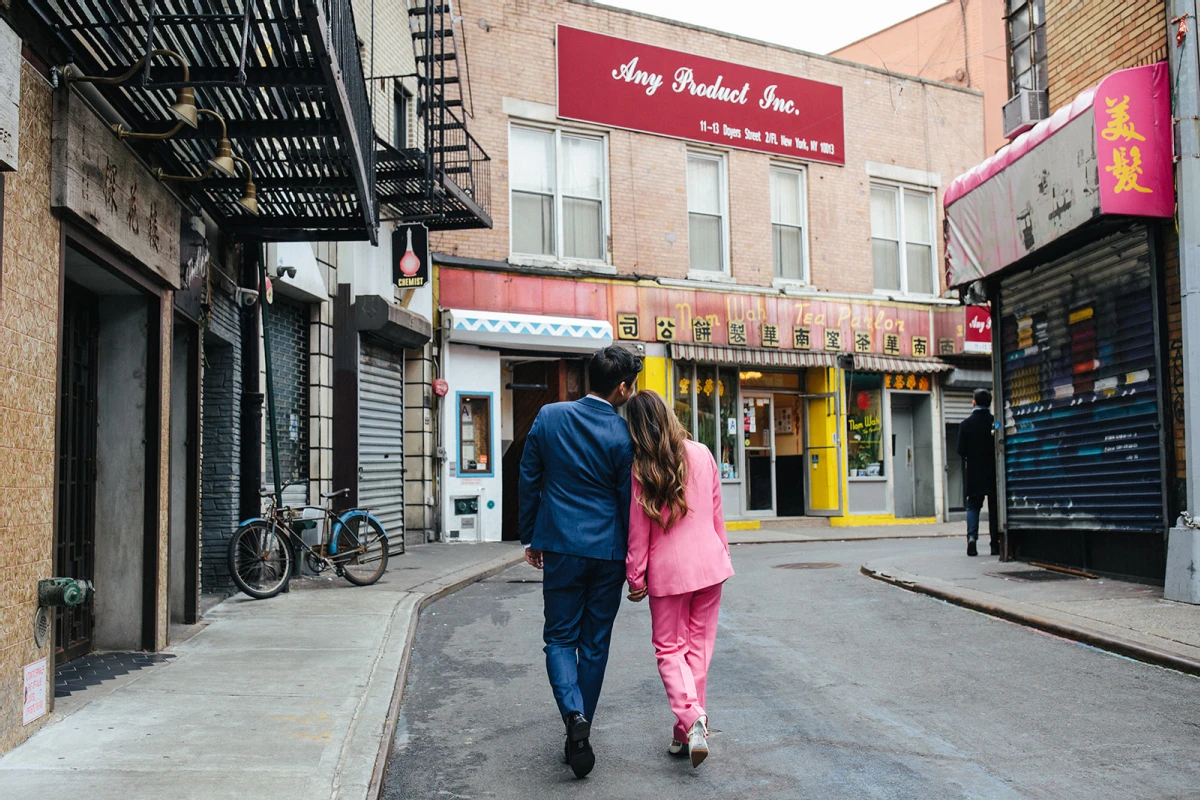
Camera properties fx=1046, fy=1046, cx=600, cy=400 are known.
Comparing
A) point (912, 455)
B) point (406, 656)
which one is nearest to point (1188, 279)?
point (406, 656)

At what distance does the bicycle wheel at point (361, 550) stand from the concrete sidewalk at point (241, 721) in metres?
1.99

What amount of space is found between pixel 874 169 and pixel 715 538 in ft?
58.5

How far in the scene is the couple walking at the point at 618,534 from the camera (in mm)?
4680

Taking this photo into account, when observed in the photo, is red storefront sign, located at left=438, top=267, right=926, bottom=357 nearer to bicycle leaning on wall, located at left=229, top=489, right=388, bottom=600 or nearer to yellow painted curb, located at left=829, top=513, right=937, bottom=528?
yellow painted curb, located at left=829, top=513, right=937, bottom=528

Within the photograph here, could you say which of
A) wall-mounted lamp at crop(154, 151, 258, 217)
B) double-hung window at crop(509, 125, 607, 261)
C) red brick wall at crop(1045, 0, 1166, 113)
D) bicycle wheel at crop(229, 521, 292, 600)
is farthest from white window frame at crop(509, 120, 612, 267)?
wall-mounted lamp at crop(154, 151, 258, 217)

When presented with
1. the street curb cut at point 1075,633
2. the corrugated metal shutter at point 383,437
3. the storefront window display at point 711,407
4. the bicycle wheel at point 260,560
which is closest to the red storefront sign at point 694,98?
the storefront window display at point 711,407

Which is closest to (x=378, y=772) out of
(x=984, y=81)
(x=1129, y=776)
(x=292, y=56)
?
(x=1129, y=776)

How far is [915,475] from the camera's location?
2127 centimetres

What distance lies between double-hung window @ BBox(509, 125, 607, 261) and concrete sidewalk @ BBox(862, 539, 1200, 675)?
8.57 metres

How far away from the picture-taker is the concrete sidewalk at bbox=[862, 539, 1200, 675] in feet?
22.0

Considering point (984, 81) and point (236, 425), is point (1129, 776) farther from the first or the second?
point (984, 81)

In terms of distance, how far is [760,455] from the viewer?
1994cm

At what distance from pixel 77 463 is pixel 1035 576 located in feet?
27.5

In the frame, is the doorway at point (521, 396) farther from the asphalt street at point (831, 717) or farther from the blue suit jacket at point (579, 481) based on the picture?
the blue suit jacket at point (579, 481)
